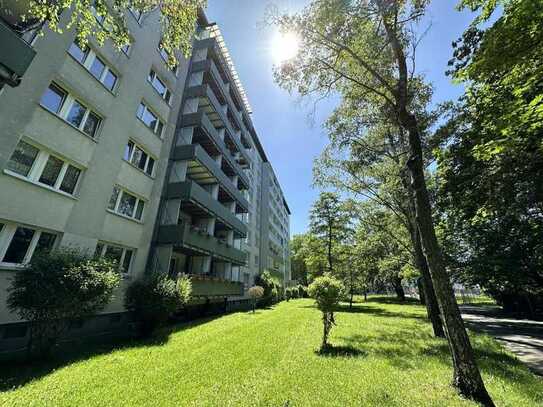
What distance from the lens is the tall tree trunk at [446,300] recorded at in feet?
16.4

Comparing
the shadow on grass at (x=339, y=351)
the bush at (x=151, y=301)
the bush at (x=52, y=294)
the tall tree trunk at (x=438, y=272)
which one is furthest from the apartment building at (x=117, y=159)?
the shadow on grass at (x=339, y=351)

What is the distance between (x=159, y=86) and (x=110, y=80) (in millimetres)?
4688

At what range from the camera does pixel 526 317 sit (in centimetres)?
2256

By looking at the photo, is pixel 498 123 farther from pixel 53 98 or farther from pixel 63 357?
pixel 53 98

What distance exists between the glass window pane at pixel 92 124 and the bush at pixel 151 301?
303 inches

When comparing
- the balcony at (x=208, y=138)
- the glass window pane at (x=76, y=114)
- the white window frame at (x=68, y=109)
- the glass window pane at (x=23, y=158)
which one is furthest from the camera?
the balcony at (x=208, y=138)

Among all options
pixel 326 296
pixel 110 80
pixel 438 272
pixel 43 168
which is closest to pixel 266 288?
pixel 326 296

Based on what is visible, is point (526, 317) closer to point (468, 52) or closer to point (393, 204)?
point (393, 204)

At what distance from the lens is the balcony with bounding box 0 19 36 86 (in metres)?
6.49

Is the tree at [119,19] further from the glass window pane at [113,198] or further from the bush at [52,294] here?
the glass window pane at [113,198]

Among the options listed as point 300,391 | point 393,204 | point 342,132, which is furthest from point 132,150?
point 393,204

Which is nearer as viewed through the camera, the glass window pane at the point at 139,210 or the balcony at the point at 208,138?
the glass window pane at the point at 139,210

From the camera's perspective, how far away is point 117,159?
13.0 m

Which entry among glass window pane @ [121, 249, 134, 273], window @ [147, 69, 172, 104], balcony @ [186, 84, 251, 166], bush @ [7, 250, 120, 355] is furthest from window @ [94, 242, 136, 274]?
balcony @ [186, 84, 251, 166]
